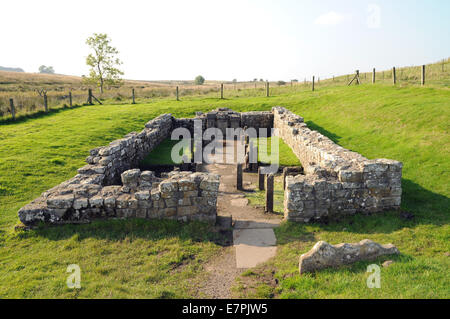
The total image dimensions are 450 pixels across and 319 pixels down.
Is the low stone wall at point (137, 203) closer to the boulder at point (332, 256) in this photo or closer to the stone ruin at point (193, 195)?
the stone ruin at point (193, 195)

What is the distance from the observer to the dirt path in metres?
6.19

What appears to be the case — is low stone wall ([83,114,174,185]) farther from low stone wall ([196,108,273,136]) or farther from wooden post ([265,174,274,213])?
wooden post ([265,174,274,213])

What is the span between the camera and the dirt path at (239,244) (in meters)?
6.19

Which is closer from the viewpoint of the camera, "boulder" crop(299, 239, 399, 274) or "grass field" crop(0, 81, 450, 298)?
"grass field" crop(0, 81, 450, 298)

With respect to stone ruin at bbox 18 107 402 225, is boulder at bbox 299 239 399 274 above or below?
below

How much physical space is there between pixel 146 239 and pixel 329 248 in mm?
4273

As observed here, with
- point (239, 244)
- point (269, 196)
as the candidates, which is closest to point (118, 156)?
point (269, 196)

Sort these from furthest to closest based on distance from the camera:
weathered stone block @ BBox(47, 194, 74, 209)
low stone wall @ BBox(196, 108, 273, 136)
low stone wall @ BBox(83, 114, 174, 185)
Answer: low stone wall @ BBox(196, 108, 273, 136) → low stone wall @ BBox(83, 114, 174, 185) → weathered stone block @ BBox(47, 194, 74, 209)

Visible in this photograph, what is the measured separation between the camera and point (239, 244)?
777cm

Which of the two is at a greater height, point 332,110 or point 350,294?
point 332,110

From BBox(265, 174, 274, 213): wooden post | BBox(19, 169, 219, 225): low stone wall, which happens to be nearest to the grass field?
BBox(19, 169, 219, 225): low stone wall

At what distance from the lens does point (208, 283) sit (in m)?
6.13

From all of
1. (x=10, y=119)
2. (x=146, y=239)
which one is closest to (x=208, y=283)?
(x=146, y=239)
